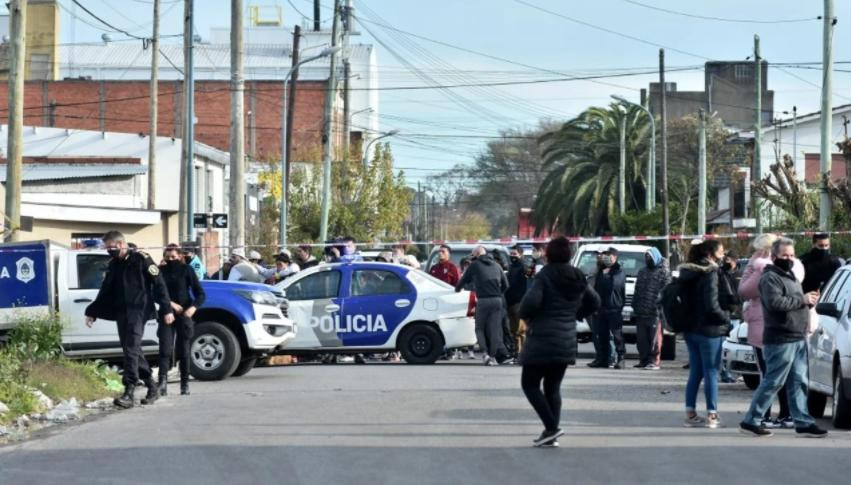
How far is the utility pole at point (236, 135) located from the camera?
3086cm

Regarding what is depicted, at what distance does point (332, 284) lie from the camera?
22953mm

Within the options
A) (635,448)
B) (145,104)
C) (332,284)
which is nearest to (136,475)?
(635,448)

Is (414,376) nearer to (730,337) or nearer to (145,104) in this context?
(730,337)

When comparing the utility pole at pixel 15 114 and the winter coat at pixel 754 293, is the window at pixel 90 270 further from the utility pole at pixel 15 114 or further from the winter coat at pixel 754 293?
the winter coat at pixel 754 293

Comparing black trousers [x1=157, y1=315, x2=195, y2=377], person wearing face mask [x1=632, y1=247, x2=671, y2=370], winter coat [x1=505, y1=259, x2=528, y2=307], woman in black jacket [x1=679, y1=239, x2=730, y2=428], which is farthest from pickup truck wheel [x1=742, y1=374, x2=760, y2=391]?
black trousers [x1=157, y1=315, x2=195, y2=377]

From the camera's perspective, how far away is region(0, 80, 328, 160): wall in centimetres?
8025

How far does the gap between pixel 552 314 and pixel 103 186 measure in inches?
1477

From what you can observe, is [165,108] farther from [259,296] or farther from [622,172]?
[259,296]

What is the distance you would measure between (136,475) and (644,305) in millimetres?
13430

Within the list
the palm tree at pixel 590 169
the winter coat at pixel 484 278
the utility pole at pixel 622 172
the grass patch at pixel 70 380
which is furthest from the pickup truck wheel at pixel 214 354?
the palm tree at pixel 590 169

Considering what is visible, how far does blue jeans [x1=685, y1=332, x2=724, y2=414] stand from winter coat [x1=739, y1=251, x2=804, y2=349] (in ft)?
1.89

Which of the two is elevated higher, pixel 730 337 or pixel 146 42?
pixel 146 42

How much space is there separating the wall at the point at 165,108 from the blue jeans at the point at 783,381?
67817 millimetres

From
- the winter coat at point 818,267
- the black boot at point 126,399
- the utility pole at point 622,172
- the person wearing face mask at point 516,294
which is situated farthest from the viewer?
the utility pole at point 622,172
